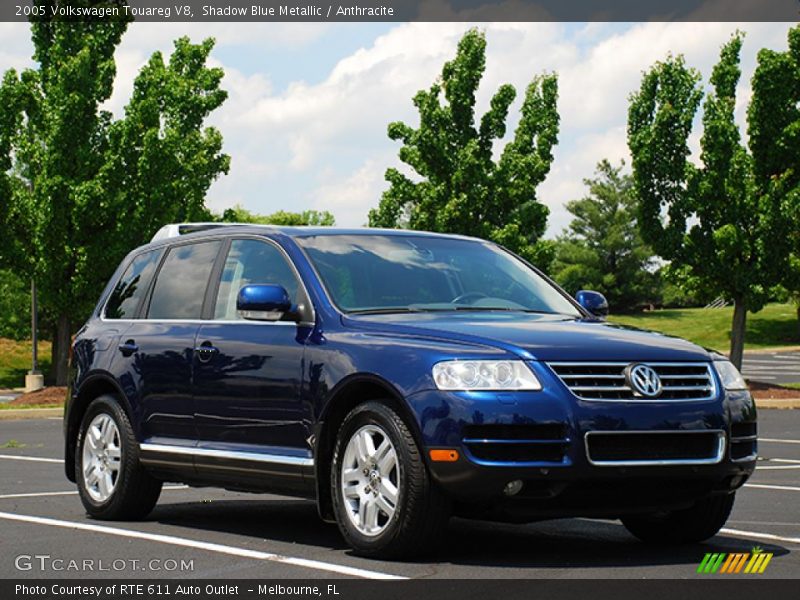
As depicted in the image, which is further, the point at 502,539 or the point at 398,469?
the point at 502,539

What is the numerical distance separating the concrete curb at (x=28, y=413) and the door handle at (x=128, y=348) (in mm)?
17020

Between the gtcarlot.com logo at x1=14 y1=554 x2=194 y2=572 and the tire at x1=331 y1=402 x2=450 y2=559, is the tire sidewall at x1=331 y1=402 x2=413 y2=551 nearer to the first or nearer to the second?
the tire at x1=331 y1=402 x2=450 y2=559

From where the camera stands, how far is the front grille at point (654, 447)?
22.3 feet

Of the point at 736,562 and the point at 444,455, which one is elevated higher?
the point at 444,455

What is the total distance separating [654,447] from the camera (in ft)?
22.8

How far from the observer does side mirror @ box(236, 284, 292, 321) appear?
7762 millimetres

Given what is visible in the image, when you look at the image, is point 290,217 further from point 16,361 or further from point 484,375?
point 484,375

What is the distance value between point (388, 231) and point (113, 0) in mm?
29550

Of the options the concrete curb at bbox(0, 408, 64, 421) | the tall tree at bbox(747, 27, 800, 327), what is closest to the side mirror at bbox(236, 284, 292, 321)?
the concrete curb at bbox(0, 408, 64, 421)

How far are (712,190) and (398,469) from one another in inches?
1031

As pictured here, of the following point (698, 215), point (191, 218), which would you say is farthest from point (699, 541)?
point (191, 218)

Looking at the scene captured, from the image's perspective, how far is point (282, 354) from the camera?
310 inches

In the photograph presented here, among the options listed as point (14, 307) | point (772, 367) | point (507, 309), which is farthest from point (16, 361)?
point (507, 309)

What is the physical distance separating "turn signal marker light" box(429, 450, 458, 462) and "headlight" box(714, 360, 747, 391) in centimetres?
169
